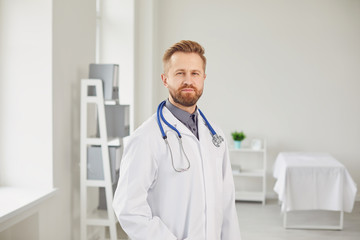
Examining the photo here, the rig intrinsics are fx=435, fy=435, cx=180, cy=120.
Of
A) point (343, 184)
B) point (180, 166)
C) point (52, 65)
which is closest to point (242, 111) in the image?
point (343, 184)

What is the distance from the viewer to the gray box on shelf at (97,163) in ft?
9.66

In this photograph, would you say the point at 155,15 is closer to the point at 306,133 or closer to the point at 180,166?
the point at 306,133

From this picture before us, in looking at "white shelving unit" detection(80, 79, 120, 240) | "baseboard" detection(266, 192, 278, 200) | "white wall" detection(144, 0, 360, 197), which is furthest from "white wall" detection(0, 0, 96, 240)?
"baseboard" detection(266, 192, 278, 200)

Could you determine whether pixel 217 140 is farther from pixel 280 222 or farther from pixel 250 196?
pixel 250 196

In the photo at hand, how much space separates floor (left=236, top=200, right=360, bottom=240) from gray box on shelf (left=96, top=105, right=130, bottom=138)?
1.73 meters

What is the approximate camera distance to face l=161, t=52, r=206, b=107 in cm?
156

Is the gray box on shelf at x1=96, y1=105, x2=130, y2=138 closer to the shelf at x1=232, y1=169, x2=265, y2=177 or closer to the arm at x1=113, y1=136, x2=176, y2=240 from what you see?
the arm at x1=113, y1=136, x2=176, y2=240

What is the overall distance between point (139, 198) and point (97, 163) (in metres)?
1.51

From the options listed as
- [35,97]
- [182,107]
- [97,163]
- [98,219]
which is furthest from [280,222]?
[182,107]

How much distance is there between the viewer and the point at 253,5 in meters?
5.65

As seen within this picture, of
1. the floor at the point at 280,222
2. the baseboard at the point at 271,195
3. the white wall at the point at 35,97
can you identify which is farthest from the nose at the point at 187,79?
the baseboard at the point at 271,195

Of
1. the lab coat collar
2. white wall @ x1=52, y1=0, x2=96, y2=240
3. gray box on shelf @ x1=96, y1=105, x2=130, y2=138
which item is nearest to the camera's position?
the lab coat collar

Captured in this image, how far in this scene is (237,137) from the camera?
17.9 feet

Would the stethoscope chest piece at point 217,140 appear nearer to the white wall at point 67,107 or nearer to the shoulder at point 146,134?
the shoulder at point 146,134
